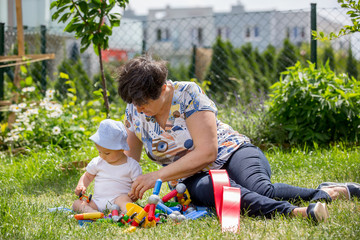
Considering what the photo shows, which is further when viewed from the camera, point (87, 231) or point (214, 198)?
point (214, 198)

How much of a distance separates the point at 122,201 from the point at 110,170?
0.21 meters

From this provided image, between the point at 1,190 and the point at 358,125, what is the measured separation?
3058mm

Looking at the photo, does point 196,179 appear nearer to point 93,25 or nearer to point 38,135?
point 93,25

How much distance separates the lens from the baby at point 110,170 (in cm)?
245

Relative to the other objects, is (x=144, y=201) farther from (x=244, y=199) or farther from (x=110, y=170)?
(x=244, y=199)

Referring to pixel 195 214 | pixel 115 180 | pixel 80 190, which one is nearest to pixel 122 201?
pixel 115 180

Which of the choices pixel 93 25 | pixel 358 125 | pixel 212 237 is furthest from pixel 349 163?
pixel 93 25

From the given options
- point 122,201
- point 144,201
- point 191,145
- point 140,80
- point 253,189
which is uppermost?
point 140,80

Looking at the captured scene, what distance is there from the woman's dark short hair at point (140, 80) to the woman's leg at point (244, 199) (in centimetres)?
53

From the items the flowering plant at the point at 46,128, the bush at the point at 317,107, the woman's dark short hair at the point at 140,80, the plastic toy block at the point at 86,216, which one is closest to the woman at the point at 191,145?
the woman's dark short hair at the point at 140,80

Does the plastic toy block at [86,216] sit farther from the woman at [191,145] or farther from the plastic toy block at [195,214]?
the plastic toy block at [195,214]

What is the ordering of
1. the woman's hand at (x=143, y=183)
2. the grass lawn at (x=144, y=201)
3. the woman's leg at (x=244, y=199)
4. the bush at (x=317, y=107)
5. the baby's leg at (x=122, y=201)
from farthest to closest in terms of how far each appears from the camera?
the bush at (x=317, y=107) < the baby's leg at (x=122, y=201) < the woman's hand at (x=143, y=183) < the woman's leg at (x=244, y=199) < the grass lawn at (x=144, y=201)

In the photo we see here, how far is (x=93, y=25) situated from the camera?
11.9 feet

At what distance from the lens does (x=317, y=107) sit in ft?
13.2
